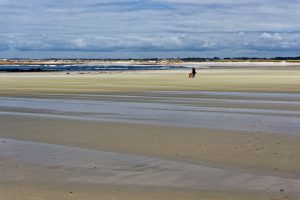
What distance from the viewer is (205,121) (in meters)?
14.7

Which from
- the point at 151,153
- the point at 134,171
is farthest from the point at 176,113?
the point at 134,171

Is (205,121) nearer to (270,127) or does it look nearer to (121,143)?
(270,127)

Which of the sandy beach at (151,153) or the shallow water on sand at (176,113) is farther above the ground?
the sandy beach at (151,153)

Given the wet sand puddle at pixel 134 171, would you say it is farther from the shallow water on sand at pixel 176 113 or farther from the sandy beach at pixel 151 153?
the shallow water on sand at pixel 176 113

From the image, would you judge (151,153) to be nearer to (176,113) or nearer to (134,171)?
(134,171)

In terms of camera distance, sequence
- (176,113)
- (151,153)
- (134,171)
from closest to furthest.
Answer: (134,171)
(151,153)
(176,113)

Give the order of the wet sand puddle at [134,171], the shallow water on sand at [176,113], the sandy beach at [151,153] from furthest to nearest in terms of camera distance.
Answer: the shallow water on sand at [176,113] → the wet sand puddle at [134,171] → the sandy beach at [151,153]

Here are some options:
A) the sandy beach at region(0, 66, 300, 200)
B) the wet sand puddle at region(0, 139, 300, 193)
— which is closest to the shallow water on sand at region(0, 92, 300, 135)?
the sandy beach at region(0, 66, 300, 200)

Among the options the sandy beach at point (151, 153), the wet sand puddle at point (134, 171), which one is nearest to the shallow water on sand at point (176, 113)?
the sandy beach at point (151, 153)

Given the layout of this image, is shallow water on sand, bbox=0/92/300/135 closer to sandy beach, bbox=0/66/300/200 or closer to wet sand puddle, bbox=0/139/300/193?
sandy beach, bbox=0/66/300/200

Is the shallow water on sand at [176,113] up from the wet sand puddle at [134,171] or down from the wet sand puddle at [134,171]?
down

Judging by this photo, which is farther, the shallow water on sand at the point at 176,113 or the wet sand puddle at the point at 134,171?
the shallow water on sand at the point at 176,113

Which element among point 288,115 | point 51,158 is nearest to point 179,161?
point 51,158

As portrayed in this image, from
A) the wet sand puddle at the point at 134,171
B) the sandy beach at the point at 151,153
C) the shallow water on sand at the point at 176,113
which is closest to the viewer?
the sandy beach at the point at 151,153
